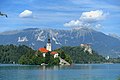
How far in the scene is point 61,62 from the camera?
162125 mm

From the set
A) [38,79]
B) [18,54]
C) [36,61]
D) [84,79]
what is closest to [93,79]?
[84,79]

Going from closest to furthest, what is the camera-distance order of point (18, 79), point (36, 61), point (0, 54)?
point (18, 79) → point (36, 61) → point (0, 54)

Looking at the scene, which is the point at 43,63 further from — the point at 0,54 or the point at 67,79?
the point at 67,79

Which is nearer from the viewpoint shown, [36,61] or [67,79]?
[67,79]

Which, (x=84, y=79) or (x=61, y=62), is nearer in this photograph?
(x=84, y=79)

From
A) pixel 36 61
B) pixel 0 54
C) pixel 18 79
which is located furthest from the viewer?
pixel 0 54

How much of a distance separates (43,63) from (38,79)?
9643cm

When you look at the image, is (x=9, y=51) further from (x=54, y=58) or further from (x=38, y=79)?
(x=38, y=79)

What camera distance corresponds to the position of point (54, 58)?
15425cm

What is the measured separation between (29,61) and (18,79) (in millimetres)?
98313

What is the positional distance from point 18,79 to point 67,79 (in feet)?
25.7

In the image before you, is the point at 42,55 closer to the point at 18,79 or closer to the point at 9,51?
the point at 9,51

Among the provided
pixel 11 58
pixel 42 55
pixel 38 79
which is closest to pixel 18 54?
pixel 11 58

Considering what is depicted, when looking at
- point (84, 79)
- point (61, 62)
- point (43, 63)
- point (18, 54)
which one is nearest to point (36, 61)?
point (43, 63)
